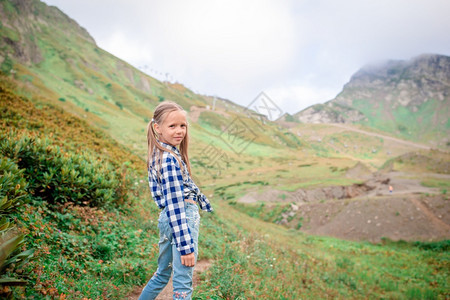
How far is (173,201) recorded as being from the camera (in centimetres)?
229

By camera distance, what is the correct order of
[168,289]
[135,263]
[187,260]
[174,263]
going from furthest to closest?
[135,263]
[168,289]
[174,263]
[187,260]

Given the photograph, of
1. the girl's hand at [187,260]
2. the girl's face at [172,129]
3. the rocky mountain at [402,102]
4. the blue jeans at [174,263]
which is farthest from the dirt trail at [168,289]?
the rocky mountain at [402,102]

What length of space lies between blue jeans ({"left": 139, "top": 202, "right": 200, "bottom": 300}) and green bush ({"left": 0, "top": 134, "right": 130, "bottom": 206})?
318 centimetres

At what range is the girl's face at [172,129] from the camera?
261cm

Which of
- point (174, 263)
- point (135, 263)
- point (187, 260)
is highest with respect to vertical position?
point (187, 260)

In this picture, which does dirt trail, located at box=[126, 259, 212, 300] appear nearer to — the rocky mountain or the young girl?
the young girl

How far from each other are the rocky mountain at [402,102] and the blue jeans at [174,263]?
356 feet

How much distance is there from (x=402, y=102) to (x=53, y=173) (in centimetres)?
15664

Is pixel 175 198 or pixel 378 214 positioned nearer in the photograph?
pixel 175 198

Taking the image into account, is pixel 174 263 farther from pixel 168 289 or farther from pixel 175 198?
pixel 168 289

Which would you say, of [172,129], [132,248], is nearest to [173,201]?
[172,129]

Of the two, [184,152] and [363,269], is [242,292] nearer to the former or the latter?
[184,152]

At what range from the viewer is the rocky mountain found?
344 ft

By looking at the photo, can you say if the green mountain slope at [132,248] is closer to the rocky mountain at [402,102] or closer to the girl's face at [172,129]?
the girl's face at [172,129]
